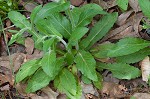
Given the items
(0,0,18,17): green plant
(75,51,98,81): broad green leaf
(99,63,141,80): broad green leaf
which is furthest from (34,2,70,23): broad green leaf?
(0,0,18,17): green plant

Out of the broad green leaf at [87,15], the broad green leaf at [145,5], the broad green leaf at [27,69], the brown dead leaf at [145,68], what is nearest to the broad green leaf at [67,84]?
the broad green leaf at [27,69]

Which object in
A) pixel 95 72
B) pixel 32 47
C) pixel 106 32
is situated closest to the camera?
pixel 95 72

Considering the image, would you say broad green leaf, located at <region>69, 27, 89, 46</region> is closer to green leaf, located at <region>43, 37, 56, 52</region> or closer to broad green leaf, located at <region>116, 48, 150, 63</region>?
green leaf, located at <region>43, 37, 56, 52</region>

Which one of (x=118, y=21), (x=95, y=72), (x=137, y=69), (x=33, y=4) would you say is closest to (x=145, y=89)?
(x=137, y=69)

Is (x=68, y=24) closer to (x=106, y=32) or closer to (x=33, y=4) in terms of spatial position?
(x=106, y=32)

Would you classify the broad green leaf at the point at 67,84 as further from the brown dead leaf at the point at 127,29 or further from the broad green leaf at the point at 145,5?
the broad green leaf at the point at 145,5

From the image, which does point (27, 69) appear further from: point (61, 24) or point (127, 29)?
point (127, 29)
